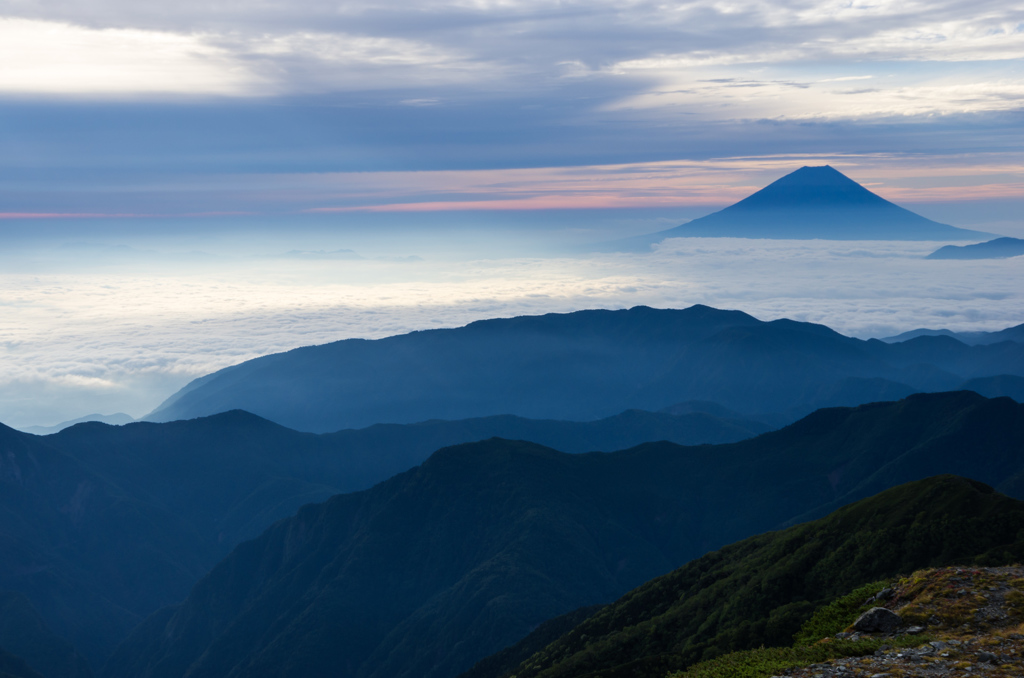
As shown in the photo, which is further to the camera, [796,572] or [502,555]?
[502,555]

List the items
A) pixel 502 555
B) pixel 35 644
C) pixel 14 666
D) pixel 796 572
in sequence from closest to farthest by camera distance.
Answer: pixel 796 572 → pixel 14 666 → pixel 502 555 → pixel 35 644

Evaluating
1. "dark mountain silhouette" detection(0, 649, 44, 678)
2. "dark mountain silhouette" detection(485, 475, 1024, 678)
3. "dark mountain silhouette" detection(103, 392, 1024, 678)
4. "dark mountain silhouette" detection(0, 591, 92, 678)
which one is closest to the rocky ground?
"dark mountain silhouette" detection(485, 475, 1024, 678)

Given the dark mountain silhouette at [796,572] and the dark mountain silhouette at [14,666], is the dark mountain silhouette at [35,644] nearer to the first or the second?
the dark mountain silhouette at [14,666]

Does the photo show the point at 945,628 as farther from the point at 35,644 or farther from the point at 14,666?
the point at 35,644

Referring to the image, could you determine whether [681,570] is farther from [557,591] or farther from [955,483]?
→ [557,591]

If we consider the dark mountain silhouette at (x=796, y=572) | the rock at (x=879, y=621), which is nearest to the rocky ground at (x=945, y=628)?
the rock at (x=879, y=621)

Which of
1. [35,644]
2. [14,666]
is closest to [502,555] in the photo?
[14,666]

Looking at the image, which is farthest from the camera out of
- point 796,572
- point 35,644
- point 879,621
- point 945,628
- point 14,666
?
point 35,644

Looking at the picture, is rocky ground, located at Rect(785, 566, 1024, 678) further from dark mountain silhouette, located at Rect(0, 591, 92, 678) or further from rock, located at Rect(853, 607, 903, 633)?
dark mountain silhouette, located at Rect(0, 591, 92, 678)
